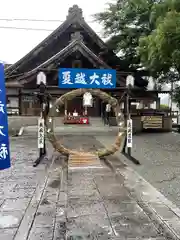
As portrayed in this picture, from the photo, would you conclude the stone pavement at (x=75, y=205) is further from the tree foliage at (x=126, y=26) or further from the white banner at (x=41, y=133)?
the tree foliage at (x=126, y=26)

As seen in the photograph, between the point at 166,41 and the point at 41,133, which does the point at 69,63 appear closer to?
the point at 166,41

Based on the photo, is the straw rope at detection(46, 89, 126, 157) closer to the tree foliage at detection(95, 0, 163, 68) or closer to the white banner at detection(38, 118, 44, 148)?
the white banner at detection(38, 118, 44, 148)

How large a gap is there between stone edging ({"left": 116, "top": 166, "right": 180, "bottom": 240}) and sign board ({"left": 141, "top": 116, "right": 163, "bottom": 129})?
13.1 m

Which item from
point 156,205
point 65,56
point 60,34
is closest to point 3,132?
point 156,205

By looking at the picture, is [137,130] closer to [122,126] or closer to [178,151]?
[178,151]

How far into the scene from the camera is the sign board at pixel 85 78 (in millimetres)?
10484

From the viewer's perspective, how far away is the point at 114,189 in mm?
6996

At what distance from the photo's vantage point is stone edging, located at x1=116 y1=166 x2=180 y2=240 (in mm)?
4787

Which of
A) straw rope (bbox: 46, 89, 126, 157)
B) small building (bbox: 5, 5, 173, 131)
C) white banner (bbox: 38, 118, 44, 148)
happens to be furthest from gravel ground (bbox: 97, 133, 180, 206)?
small building (bbox: 5, 5, 173, 131)

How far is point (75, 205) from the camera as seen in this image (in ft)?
19.1

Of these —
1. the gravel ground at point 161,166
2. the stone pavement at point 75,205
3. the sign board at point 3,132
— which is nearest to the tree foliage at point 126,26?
the gravel ground at point 161,166

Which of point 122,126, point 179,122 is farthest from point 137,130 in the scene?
point 122,126

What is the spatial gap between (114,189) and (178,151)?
6.40m

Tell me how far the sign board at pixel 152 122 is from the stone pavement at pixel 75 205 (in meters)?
12.2
